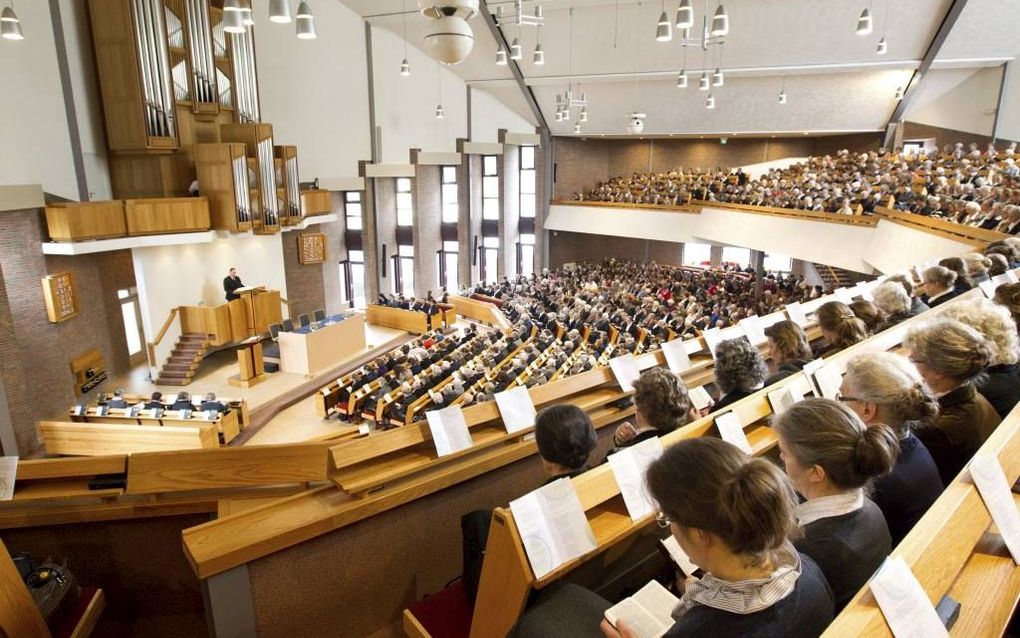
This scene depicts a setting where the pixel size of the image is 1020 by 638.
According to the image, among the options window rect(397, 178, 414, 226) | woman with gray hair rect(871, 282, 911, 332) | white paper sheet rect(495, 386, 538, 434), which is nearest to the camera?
white paper sheet rect(495, 386, 538, 434)

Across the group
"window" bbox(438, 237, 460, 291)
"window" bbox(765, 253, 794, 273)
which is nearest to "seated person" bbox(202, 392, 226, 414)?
"window" bbox(438, 237, 460, 291)

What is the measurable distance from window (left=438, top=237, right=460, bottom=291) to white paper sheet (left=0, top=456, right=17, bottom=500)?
16.0 meters

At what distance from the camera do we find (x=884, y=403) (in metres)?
1.96

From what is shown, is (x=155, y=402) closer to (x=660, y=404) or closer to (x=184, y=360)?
(x=184, y=360)

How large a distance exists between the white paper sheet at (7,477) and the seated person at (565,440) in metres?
2.00

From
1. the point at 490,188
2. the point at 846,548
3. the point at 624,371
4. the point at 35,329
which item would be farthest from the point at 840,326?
the point at 490,188

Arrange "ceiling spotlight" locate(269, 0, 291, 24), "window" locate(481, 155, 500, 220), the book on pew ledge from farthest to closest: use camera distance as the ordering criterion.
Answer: "window" locate(481, 155, 500, 220) → "ceiling spotlight" locate(269, 0, 291, 24) → the book on pew ledge

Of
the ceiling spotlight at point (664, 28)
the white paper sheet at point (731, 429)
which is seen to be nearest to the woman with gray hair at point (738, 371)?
the white paper sheet at point (731, 429)

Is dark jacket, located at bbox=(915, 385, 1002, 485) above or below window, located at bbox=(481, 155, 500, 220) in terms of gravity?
below

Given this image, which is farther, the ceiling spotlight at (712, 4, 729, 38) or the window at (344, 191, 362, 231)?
the window at (344, 191, 362, 231)

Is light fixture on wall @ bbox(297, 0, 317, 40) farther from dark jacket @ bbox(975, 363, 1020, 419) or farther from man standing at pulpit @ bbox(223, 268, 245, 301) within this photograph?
dark jacket @ bbox(975, 363, 1020, 419)

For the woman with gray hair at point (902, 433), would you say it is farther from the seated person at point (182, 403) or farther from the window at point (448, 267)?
the window at point (448, 267)

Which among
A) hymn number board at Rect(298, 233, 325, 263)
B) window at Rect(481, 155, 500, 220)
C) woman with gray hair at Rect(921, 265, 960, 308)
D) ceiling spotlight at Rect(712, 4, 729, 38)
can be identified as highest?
ceiling spotlight at Rect(712, 4, 729, 38)

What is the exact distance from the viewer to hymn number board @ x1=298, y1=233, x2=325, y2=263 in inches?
548
